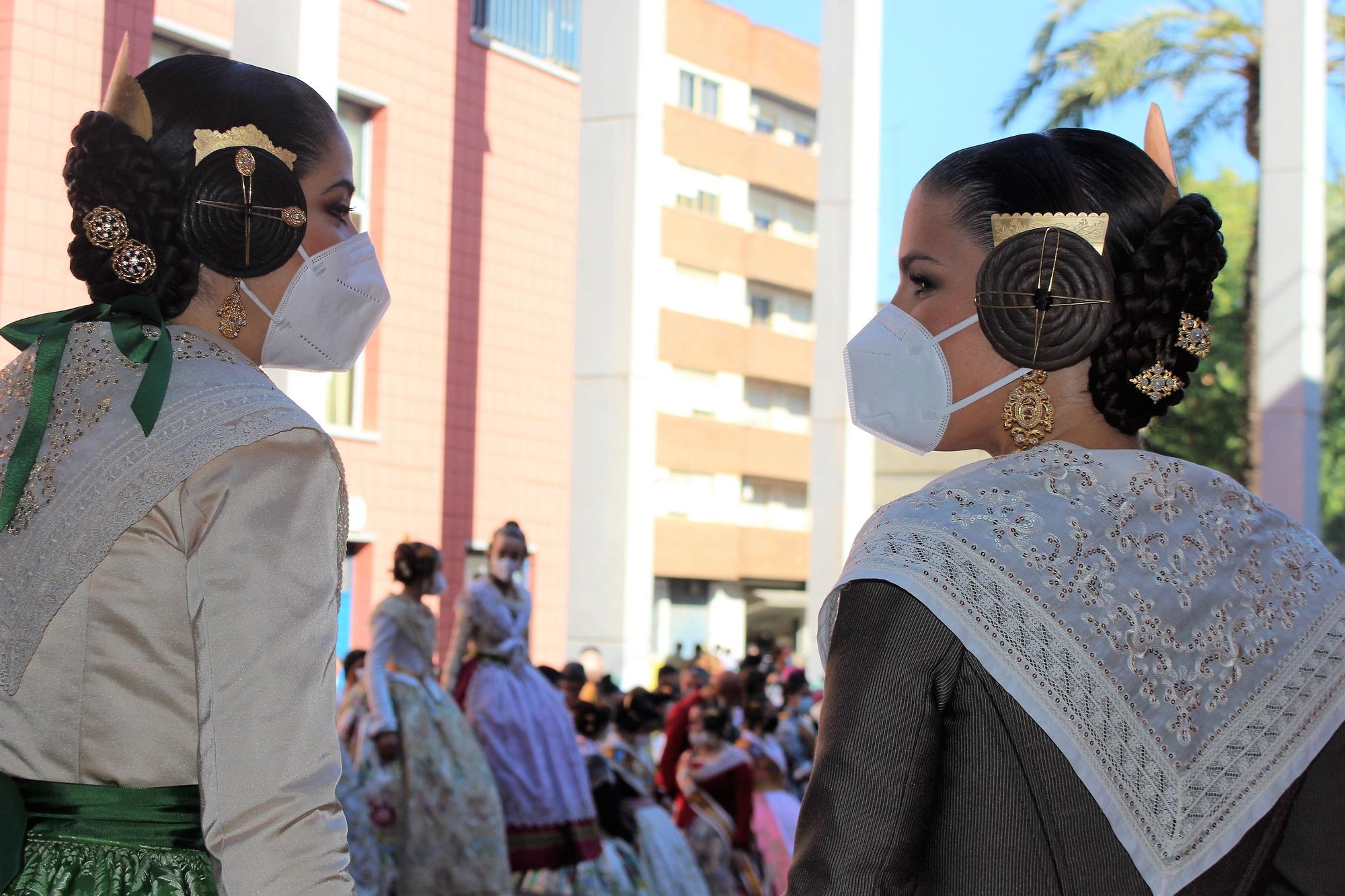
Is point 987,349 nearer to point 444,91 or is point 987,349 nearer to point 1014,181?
point 1014,181

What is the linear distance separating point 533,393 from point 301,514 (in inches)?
665

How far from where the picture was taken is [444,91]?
17016 mm

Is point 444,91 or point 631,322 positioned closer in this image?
point 631,322

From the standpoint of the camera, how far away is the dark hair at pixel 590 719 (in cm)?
834

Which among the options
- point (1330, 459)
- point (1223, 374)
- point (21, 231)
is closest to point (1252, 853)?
point (21, 231)

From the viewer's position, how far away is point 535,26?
18.4 m

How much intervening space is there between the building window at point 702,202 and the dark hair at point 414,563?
93.6ft

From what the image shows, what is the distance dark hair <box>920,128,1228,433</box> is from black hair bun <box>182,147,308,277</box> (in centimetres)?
82

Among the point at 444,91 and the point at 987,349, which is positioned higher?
the point at 444,91

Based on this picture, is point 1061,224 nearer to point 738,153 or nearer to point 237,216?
point 237,216

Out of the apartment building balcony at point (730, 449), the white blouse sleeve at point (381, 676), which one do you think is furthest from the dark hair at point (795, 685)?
the apartment building balcony at point (730, 449)

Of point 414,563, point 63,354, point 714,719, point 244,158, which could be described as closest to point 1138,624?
point 244,158

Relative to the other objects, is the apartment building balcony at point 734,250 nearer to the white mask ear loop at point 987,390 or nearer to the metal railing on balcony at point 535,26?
the metal railing on balcony at point 535,26

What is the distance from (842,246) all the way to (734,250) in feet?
73.4
